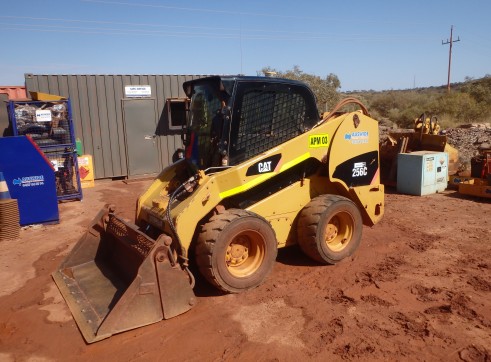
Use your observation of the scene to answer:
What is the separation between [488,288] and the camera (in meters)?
4.51

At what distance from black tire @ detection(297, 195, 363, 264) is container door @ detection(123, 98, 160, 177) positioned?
27.6 feet

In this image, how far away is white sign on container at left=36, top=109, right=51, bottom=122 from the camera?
9094mm

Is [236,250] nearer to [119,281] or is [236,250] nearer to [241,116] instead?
[119,281]

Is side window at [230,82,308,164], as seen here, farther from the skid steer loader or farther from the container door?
the container door

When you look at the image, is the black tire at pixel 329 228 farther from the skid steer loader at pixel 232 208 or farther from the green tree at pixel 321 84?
the green tree at pixel 321 84

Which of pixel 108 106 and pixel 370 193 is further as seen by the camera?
pixel 108 106

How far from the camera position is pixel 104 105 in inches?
470

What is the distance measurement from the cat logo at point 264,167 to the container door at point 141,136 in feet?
28.0

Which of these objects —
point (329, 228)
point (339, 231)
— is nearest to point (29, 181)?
point (329, 228)

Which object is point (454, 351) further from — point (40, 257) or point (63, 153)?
point (63, 153)

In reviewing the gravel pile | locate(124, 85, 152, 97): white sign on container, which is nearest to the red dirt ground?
the gravel pile

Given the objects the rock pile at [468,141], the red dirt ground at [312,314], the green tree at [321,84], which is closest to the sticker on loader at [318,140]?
the red dirt ground at [312,314]

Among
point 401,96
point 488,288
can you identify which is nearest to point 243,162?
point 488,288

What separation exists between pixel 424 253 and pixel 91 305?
4.39 m
